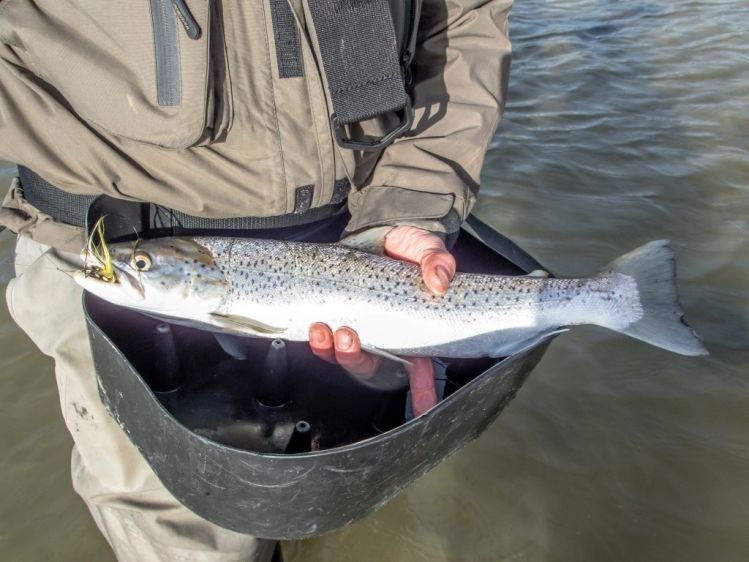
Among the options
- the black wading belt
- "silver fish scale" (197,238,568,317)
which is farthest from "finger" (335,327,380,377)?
the black wading belt

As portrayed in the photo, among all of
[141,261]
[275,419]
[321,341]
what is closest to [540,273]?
[321,341]

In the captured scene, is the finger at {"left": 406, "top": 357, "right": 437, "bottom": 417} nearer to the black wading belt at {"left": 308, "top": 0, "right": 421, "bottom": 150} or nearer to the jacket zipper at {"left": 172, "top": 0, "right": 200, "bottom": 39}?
the black wading belt at {"left": 308, "top": 0, "right": 421, "bottom": 150}

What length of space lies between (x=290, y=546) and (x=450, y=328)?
1.38 meters

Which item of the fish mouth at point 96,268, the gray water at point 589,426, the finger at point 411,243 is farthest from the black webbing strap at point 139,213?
the gray water at point 589,426

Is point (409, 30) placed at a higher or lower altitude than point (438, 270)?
higher

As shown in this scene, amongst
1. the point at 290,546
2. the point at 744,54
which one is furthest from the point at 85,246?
the point at 744,54

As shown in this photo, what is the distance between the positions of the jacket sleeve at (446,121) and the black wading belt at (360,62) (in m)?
0.36

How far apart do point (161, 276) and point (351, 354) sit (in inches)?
33.8

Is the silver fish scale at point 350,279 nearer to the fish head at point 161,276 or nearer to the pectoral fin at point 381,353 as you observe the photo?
the fish head at point 161,276

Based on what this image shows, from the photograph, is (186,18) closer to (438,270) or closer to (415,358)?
(438,270)

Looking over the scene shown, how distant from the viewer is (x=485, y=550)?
288cm

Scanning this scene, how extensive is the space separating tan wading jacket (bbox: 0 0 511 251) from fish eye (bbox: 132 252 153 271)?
236 mm

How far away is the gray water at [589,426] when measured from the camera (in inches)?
114

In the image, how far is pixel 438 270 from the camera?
2506 millimetres
